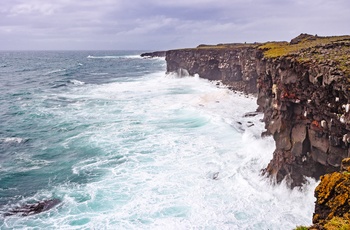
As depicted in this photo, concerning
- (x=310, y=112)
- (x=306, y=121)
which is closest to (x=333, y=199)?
(x=310, y=112)

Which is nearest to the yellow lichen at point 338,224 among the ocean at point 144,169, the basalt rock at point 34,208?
the ocean at point 144,169

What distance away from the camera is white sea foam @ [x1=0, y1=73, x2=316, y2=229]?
70.5ft

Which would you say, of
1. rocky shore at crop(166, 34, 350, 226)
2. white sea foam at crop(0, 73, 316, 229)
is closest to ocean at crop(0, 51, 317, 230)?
white sea foam at crop(0, 73, 316, 229)

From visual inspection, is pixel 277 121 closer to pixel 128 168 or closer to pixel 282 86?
pixel 282 86

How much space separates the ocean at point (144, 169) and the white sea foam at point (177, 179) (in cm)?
7

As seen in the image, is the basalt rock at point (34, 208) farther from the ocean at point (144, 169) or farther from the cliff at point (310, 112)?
the cliff at point (310, 112)

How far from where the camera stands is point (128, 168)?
2969cm

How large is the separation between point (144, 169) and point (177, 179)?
148 inches

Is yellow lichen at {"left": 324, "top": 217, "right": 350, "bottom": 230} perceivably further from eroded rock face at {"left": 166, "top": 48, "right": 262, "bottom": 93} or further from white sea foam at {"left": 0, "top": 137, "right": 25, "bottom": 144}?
eroded rock face at {"left": 166, "top": 48, "right": 262, "bottom": 93}

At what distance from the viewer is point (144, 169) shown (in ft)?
96.0

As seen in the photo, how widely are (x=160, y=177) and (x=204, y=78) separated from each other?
208ft

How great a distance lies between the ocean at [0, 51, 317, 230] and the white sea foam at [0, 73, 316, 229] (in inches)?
2.9

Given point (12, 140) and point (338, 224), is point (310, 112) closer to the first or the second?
point (338, 224)

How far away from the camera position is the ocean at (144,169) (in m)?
21.8
